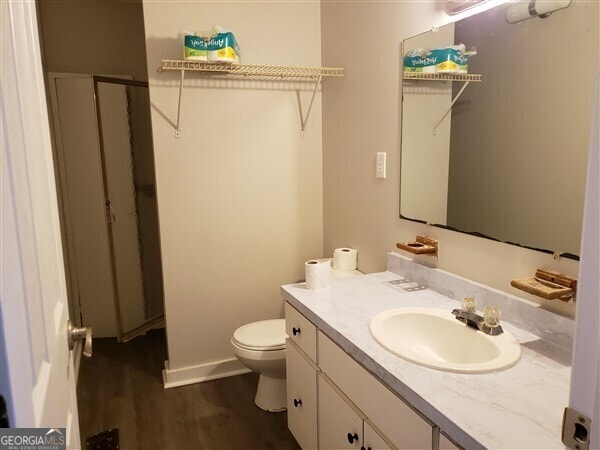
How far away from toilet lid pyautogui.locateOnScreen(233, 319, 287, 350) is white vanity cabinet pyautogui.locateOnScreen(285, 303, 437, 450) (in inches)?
10.6

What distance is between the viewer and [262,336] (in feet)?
7.72

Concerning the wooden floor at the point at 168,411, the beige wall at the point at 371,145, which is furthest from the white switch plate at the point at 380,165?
the wooden floor at the point at 168,411

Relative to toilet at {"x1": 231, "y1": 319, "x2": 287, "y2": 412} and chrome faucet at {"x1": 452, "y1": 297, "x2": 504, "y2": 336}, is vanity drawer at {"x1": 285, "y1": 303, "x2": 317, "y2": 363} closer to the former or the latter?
toilet at {"x1": 231, "y1": 319, "x2": 287, "y2": 412}

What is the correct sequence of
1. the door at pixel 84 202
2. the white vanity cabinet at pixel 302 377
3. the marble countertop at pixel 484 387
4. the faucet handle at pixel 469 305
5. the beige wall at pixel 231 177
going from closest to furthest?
the marble countertop at pixel 484 387
the faucet handle at pixel 469 305
the white vanity cabinet at pixel 302 377
the beige wall at pixel 231 177
the door at pixel 84 202

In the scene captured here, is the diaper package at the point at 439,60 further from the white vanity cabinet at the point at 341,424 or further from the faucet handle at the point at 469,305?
the white vanity cabinet at the point at 341,424

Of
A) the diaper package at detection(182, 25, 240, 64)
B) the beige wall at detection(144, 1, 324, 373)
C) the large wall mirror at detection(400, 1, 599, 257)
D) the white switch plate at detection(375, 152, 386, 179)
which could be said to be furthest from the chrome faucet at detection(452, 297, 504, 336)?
the diaper package at detection(182, 25, 240, 64)

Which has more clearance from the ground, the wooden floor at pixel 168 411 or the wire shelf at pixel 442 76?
the wire shelf at pixel 442 76

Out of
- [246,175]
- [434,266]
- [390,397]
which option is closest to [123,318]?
[246,175]

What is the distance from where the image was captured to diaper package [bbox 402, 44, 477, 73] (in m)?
1.68

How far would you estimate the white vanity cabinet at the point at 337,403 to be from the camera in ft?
3.92

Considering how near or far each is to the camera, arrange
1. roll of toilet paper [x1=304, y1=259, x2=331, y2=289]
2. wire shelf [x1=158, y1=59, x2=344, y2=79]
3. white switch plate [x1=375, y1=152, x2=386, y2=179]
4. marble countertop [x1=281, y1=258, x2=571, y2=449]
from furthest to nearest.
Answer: wire shelf [x1=158, y1=59, x2=344, y2=79], white switch plate [x1=375, y1=152, x2=386, y2=179], roll of toilet paper [x1=304, y1=259, x2=331, y2=289], marble countertop [x1=281, y1=258, x2=571, y2=449]

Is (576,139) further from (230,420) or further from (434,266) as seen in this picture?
(230,420)

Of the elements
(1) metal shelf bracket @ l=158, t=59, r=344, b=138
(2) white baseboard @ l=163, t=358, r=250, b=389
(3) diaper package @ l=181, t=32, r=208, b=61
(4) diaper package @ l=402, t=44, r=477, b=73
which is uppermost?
(3) diaper package @ l=181, t=32, r=208, b=61

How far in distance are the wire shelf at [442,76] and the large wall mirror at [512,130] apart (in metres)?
0.02
